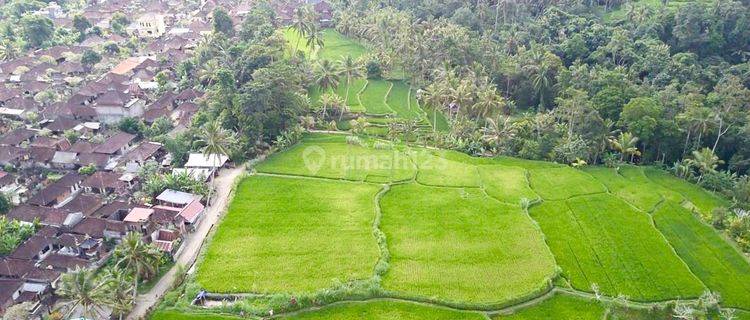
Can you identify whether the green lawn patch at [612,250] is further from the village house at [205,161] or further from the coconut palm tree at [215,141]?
the village house at [205,161]

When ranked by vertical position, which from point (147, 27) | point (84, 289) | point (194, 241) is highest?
point (147, 27)

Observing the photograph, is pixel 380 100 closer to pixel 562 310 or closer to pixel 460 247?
pixel 460 247

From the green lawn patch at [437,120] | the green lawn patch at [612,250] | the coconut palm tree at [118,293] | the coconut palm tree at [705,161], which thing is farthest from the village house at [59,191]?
the coconut palm tree at [705,161]

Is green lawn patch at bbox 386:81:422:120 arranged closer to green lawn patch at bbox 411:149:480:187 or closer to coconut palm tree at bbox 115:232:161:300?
green lawn patch at bbox 411:149:480:187

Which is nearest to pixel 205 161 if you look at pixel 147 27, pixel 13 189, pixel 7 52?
pixel 13 189

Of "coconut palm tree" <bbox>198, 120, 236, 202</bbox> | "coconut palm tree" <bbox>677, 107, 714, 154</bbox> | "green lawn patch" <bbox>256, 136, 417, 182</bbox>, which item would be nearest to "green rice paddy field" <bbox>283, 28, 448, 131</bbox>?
"green lawn patch" <bbox>256, 136, 417, 182</bbox>

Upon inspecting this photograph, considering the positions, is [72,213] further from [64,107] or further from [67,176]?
[64,107]

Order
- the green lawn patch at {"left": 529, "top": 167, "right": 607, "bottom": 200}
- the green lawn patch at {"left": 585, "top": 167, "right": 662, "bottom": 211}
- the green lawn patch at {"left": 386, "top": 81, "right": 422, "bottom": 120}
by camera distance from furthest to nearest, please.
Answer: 1. the green lawn patch at {"left": 386, "top": 81, "right": 422, "bottom": 120}
2. the green lawn patch at {"left": 529, "top": 167, "right": 607, "bottom": 200}
3. the green lawn patch at {"left": 585, "top": 167, "right": 662, "bottom": 211}
